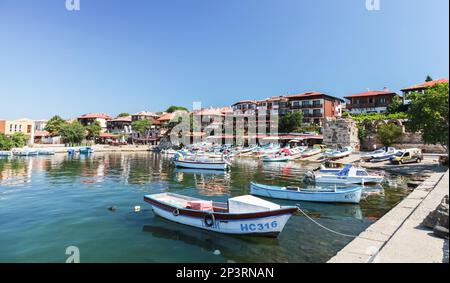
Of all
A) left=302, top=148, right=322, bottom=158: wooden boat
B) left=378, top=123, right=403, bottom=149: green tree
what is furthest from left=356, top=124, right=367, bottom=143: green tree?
left=302, top=148, right=322, bottom=158: wooden boat

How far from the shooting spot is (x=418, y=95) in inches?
1288

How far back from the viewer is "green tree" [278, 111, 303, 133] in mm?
78312

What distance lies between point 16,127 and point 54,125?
10.6m

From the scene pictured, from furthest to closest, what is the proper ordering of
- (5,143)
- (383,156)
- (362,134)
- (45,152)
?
(5,143) → (45,152) → (362,134) → (383,156)

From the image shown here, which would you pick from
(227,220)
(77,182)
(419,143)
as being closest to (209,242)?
(227,220)

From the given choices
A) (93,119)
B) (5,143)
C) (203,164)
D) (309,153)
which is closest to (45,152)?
(5,143)

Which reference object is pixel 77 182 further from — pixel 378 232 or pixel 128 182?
pixel 378 232

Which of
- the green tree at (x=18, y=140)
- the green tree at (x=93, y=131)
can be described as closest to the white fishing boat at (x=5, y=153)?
the green tree at (x=18, y=140)

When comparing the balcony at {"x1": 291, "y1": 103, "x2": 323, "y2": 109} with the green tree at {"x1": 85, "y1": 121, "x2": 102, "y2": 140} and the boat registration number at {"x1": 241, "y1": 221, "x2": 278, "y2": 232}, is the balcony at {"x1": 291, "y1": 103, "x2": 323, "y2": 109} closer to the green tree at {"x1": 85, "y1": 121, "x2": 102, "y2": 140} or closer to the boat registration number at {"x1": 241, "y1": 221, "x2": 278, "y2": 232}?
the green tree at {"x1": 85, "y1": 121, "x2": 102, "y2": 140}

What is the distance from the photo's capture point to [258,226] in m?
12.6

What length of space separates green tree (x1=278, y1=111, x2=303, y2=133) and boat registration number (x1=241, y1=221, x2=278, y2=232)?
68.7m

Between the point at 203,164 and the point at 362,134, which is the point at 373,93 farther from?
the point at 203,164

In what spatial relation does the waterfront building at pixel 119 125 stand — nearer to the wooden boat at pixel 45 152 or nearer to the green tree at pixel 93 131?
the green tree at pixel 93 131
